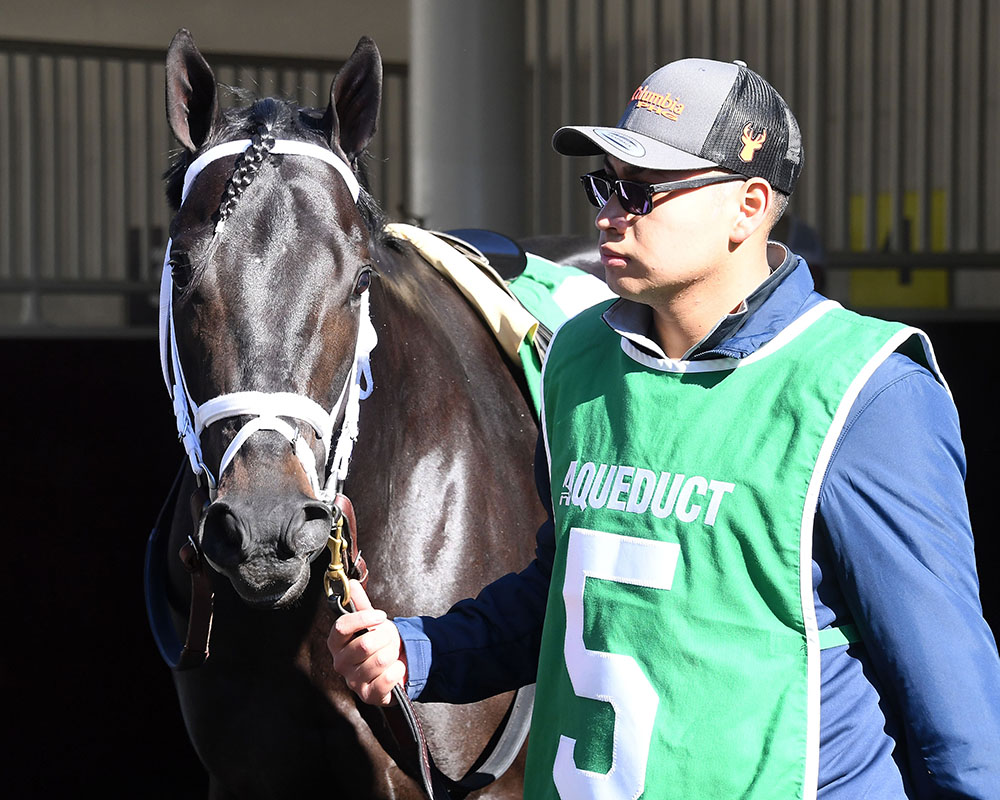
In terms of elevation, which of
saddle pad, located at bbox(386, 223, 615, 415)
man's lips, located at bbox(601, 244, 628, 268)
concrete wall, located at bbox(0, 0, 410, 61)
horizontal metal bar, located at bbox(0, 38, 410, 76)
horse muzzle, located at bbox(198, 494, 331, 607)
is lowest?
horse muzzle, located at bbox(198, 494, 331, 607)

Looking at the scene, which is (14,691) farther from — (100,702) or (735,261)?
(735,261)

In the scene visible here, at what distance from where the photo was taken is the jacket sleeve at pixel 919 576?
1100 millimetres

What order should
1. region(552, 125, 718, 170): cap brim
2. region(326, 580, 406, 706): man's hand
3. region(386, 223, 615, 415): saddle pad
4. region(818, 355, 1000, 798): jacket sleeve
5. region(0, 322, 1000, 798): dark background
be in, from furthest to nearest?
1. region(0, 322, 1000, 798): dark background
2. region(386, 223, 615, 415): saddle pad
3. region(326, 580, 406, 706): man's hand
4. region(552, 125, 718, 170): cap brim
5. region(818, 355, 1000, 798): jacket sleeve

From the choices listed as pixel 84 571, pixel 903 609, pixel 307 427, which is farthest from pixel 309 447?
pixel 84 571

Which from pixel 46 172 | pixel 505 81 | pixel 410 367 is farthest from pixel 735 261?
pixel 46 172

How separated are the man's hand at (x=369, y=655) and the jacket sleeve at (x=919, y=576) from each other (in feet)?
1.69

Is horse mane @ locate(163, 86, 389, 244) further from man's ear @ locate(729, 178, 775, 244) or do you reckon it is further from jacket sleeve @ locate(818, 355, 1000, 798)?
jacket sleeve @ locate(818, 355, 1000, 798)

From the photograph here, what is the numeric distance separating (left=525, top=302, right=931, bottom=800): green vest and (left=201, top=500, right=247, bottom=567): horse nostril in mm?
431

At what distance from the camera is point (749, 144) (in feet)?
4.06

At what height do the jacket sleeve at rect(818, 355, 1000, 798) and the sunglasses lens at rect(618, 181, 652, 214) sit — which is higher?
the sunglasses lens at rect(618, 181, 652, 214)

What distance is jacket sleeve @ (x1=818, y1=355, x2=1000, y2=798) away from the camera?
43.3 inches

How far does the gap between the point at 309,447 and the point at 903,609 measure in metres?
0.81

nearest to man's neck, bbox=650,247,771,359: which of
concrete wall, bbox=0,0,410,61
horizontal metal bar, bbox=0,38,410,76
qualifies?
horizontal metal bar, bbox=0,38,410,76

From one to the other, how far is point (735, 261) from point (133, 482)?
290cm
